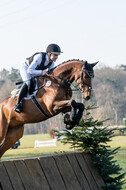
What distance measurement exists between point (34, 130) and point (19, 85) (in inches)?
2478

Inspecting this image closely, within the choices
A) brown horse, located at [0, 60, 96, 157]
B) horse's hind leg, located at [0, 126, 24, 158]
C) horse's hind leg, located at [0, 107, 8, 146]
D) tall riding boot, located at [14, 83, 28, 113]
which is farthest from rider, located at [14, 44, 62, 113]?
horse's hind leg, located at [0, 126, 24, 158]

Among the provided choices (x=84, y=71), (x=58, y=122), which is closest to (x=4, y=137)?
(x=84, y=71)

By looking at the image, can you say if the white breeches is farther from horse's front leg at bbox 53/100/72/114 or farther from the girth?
horse's front leg at bbox 53/100/72/114

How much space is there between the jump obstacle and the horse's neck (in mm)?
1422

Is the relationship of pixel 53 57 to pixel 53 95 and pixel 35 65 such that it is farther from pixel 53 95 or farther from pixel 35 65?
pixel 53 95

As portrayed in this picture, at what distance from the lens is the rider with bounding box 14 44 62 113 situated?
20.7 feet

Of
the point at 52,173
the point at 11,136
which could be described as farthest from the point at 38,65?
the point at 52,173

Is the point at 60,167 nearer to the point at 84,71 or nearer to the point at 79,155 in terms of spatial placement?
the point at 79,155

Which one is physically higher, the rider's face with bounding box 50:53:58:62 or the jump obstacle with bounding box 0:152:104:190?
the rider's face with bounding box 50:53:58:62

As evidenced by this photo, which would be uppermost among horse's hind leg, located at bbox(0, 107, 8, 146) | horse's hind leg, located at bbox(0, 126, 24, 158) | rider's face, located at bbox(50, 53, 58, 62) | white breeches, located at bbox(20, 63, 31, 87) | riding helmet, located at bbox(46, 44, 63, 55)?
riding helmet, located at bbox(46, 44, 63, 55)

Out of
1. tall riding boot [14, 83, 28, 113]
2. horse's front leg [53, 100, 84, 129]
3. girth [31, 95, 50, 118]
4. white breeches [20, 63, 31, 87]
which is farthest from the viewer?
white breeches [20, 63, 31, 87]

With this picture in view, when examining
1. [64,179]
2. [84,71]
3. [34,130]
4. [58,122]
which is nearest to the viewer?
[64,179]

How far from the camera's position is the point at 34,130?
6919 centimetres

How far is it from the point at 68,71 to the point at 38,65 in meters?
0.57
